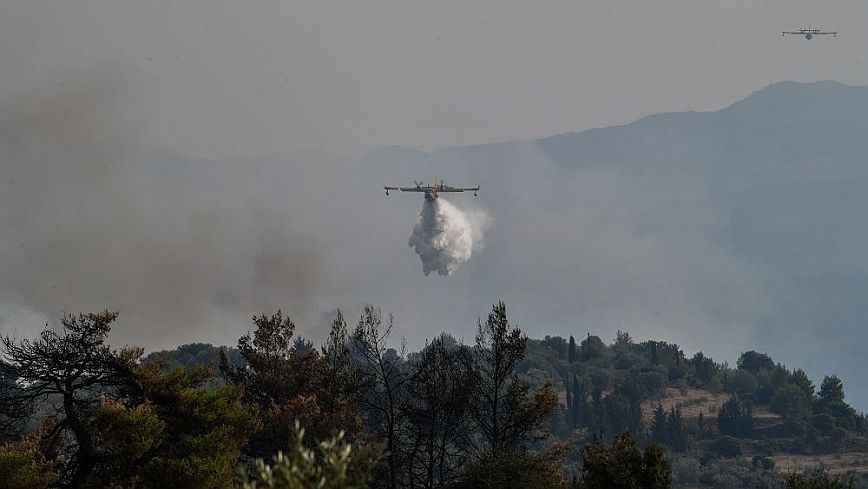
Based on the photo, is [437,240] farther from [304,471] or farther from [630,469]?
[304,471]

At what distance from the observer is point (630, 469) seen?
57.3 metres

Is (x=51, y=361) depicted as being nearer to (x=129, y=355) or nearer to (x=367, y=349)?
(x=129, y=355)

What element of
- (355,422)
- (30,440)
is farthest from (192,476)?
(355,422)

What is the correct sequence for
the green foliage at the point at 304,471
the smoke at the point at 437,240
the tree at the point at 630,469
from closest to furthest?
1. the green foliage at the point at 304,471
2. the tree at the point at 630,469
3. the smoke at the point at 437,240

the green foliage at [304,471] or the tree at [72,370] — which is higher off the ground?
the tree at [72,370]

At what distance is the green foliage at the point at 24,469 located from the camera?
45.1 metres

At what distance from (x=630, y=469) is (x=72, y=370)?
1214 inches

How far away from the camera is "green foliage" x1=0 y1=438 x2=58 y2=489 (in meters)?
45.1

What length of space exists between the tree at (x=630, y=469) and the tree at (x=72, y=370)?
2694 cm

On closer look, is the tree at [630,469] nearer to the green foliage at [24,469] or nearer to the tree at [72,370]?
the tree at [72,370]

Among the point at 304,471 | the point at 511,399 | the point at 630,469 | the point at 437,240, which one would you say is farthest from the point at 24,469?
the point at 437,240

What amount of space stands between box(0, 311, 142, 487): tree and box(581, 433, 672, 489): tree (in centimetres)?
2694

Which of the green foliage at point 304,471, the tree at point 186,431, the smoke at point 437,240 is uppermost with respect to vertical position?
the smoke at point 437,240

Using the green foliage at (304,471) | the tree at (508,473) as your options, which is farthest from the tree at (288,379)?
the green foliage at (304,471)
